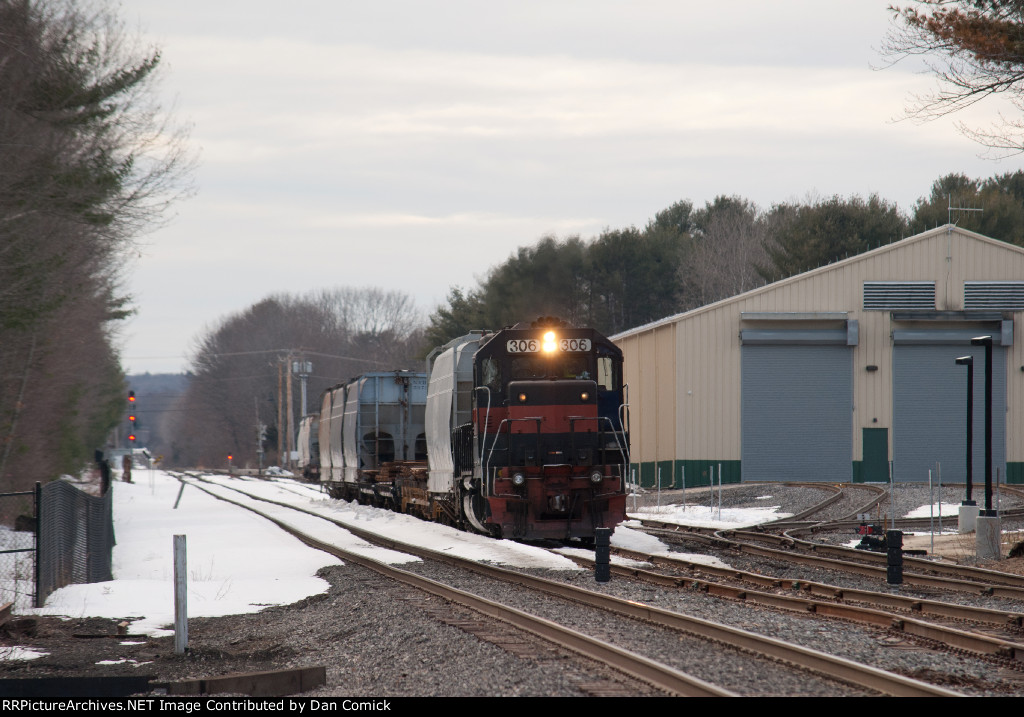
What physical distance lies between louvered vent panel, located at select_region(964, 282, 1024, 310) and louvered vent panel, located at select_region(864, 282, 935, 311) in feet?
4.86

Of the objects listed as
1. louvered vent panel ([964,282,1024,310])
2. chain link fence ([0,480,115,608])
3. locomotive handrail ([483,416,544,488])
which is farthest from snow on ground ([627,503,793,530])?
louvered vent panel ([964,282,1024,310])

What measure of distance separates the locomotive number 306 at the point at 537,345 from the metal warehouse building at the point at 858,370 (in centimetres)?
2300

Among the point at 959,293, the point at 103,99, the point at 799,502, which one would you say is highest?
the point at 103,99

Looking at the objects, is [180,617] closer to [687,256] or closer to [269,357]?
[687,256]

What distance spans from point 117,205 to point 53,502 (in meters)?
12.7

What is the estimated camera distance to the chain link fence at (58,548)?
1334 centimetres

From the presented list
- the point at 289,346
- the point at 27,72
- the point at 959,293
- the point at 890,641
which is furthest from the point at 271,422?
the point at 890,641

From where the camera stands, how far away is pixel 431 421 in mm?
23797

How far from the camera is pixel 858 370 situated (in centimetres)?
4088

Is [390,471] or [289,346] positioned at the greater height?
[289,346]

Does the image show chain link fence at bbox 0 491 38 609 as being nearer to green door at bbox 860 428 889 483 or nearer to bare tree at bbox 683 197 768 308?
green door at bbox 860 428 889 483

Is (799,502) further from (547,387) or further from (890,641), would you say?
(890,641)

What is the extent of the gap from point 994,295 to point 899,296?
367cm
